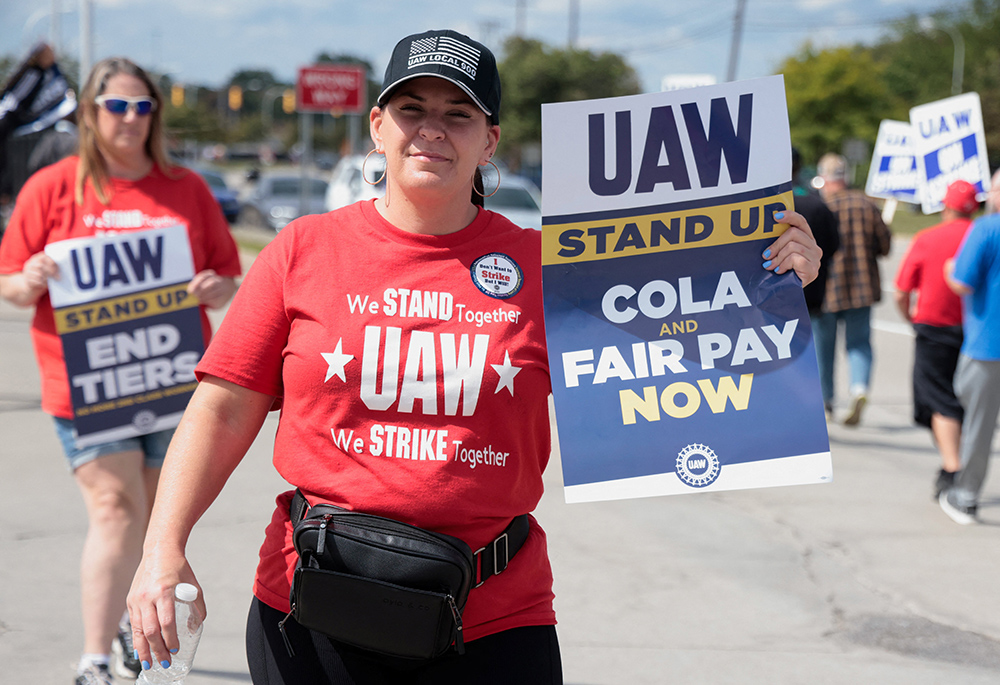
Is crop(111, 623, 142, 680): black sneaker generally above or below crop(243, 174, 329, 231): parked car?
below

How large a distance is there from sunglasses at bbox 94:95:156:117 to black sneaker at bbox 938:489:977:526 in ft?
15.7

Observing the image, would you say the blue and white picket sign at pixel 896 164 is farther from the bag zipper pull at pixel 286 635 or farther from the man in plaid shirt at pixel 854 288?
the bag zipper pull at pixel 286 635

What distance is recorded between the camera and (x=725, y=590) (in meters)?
4.94

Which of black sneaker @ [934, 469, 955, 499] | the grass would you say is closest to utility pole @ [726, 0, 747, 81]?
the grass

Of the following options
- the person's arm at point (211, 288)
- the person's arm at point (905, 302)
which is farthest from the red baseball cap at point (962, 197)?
the person's arm at point (211, 288)

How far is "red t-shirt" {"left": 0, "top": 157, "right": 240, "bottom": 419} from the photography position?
3682 millimetres

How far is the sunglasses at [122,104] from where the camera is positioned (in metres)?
3.68

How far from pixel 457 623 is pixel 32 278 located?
229 cm

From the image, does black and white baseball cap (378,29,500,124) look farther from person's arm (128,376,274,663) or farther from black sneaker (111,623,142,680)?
black sneaker (111,623,142,680)

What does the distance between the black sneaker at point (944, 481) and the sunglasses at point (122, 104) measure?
16.1 feet

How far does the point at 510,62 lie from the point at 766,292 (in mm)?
51424

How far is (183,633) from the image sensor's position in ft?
6.56

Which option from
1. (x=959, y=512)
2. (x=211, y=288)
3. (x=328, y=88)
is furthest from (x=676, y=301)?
(x=328, y=88)

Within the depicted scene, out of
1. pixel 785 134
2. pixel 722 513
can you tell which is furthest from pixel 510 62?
pixel 785 134
